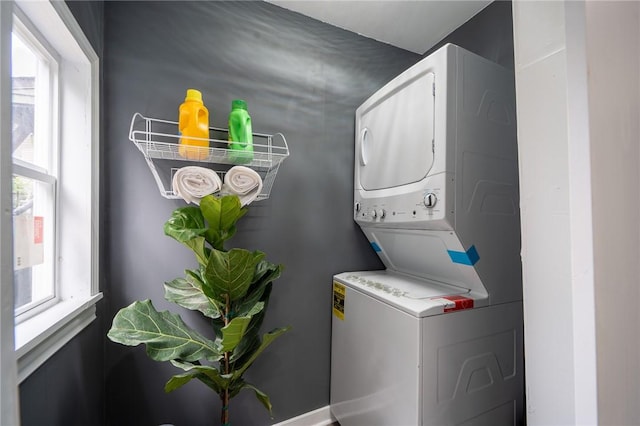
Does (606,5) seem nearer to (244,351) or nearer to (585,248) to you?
(585,248)

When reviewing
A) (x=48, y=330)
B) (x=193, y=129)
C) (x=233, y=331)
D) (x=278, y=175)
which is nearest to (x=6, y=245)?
(x=48, y=330)

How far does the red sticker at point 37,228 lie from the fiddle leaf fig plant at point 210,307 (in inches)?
17.3

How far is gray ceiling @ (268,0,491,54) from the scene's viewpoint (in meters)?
1.55

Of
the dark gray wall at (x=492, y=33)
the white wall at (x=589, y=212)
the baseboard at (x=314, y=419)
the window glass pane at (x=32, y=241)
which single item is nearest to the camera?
the white wall at (x=589, y=212)

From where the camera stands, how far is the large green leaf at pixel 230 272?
100cm

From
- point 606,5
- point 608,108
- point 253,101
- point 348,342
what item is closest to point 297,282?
point 348,342

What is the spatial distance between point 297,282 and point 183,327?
691mm

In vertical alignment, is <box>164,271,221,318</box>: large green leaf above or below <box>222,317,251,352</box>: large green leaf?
above

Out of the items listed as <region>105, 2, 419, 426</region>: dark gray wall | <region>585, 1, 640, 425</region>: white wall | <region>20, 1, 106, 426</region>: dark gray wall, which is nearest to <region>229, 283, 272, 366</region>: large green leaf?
<region>105, 2, 419, 426</region>: dark gray wall

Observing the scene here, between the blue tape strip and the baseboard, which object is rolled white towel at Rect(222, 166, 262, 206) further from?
the baseboard

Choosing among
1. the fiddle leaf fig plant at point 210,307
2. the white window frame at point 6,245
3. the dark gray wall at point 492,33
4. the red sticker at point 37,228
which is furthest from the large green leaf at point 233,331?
the dark gray wall at point 492,33

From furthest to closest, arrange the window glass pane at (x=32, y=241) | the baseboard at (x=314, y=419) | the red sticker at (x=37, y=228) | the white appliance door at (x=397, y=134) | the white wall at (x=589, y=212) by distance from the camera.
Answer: the baseboard at (x=314, y=419) < the white appliance door at (x=397, y=134) < the red sticker at (x=37, y=228) < the window glass pane at (x=32, y=241) < the white wall at (x=589, y=212)

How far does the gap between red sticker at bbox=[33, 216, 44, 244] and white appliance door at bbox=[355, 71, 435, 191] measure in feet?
5.01

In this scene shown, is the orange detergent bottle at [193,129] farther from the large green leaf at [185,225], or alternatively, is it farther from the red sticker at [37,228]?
the red sticker at [37,228]
